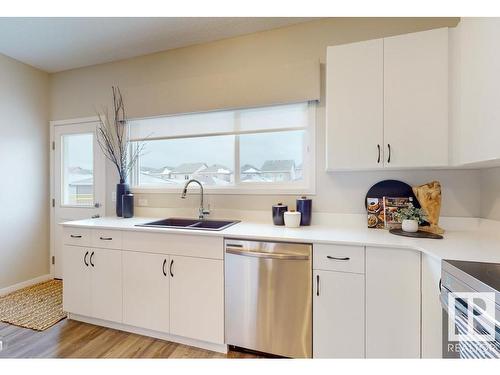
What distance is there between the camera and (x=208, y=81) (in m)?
2.38

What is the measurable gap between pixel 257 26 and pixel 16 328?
338cm

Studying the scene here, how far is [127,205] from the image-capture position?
101 inches

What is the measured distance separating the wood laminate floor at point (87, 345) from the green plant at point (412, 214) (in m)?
1.48

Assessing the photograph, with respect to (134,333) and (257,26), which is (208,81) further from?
(134,333)

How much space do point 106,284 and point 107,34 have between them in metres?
2.30

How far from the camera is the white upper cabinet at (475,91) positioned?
1.22 m

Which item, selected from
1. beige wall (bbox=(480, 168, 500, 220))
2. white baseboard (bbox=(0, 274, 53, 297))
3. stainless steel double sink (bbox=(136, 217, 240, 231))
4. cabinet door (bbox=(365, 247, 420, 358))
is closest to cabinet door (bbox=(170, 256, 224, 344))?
stainless steel double sink (bbox=(136, 217, 240, 231))

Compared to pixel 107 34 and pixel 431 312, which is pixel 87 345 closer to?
pixel 431 312

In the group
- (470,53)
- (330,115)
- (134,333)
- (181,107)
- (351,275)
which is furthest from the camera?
(181,107)

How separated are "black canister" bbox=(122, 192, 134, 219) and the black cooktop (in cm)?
259

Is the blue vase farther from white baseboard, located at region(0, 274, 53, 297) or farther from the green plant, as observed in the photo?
the green plant

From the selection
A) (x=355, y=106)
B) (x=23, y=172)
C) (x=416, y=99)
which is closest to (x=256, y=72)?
(x=355, y=106)

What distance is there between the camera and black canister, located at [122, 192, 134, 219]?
8.34 feet
